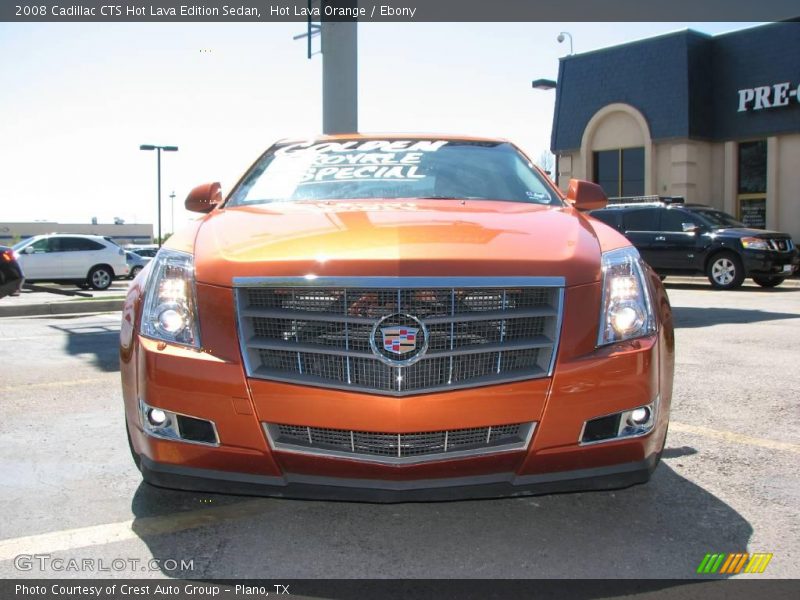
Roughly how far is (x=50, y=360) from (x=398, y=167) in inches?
172

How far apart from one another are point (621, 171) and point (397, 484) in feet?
75.4

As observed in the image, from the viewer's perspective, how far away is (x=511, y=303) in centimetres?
271

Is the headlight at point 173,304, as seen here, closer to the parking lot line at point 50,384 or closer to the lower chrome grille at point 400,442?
the lower chrome grille at point 400,442

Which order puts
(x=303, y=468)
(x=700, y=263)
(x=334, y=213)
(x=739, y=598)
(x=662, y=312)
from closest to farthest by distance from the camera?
(x=739, y=598) → (x=303, y=468) → (x=662, y=312) → (x=334, y=213) → (x=700, y=263)

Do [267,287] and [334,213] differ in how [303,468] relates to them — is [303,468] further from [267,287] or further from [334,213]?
[334,213]

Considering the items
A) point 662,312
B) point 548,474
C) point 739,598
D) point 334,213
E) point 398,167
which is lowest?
point 739,598

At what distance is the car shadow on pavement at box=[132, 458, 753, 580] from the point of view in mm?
2652

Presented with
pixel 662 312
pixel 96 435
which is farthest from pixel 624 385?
pixel 96 435

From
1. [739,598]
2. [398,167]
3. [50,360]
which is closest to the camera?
[739,598]

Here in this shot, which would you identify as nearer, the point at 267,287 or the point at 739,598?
the point at 739,598

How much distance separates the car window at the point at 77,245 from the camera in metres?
22.4

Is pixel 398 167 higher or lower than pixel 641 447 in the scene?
higher

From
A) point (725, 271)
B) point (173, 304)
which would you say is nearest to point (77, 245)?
point (725, 271)

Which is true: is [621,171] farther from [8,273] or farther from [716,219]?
[8,273]
